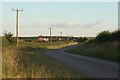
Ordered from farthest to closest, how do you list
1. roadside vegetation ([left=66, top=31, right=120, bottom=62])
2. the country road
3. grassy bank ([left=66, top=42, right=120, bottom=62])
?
roadside vegetation ([left=66, top=31, right=120, bottom=62]), grassy bank ([left=66, top=42, right=120, bottom=62]), the country road

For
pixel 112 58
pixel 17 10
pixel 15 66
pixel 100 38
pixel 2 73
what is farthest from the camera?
pixel 17 10

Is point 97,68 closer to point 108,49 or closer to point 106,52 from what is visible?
point 106,52

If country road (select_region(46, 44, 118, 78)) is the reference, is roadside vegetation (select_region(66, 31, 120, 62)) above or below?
above

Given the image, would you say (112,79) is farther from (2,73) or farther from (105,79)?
(2,73)

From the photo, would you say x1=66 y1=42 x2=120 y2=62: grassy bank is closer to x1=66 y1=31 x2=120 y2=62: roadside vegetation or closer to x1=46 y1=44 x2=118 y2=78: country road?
x1=66 y1=31 x2=120 y2=62: roadside vegetation

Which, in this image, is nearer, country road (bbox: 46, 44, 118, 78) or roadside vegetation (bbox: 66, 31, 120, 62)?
country road (bbox: 46, 44, 118, 78)

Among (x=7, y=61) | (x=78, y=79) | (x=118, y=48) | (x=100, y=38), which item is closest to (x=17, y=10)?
(x=100, y=38)

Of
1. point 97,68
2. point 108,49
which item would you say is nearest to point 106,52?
point 108,49

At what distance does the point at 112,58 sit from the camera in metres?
28.0

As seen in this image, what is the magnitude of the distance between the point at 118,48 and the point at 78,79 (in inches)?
825

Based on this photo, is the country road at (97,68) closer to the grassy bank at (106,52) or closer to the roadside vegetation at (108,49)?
the grassy bank at (106,52)

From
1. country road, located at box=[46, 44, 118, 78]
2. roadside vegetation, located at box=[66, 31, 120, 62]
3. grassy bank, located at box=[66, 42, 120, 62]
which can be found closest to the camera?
country road, located at box=[46, 44, 118, 78]

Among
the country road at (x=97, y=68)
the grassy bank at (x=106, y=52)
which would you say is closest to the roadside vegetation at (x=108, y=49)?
the grassy bank at (x=106, y=52)

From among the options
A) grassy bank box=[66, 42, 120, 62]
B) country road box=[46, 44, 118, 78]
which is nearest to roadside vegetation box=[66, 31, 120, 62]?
grassy bank box=[66, 42, 120, 62]
